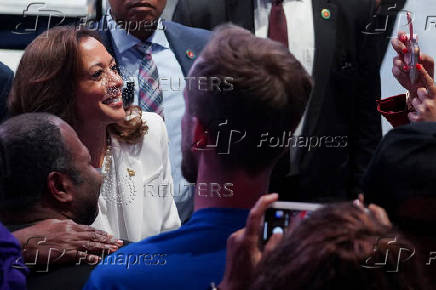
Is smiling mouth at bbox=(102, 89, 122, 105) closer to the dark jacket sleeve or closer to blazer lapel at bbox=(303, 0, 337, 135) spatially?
blazer lapel at bbox=(303, 0, 337, 135)

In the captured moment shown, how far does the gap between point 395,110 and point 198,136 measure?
856 millimetres

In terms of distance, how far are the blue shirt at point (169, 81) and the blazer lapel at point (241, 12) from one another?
10.8 inches

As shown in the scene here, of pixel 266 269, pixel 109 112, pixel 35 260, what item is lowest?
pixel 35 260

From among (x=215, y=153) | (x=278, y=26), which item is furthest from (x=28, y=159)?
(x=278, y=26)

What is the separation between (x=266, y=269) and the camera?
1.12 metres

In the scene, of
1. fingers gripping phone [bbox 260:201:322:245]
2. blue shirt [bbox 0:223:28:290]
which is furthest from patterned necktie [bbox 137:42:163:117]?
fingers gripping phone [bbox 260:201:322:245]

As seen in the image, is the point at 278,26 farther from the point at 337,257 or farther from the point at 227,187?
the point at 337,257

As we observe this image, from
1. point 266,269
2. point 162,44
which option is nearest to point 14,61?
point 162,44

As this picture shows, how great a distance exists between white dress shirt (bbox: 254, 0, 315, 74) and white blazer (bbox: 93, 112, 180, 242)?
22.1 inches

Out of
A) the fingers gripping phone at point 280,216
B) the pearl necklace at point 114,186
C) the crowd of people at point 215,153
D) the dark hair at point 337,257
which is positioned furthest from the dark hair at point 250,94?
the pearl necklace at point 114,186

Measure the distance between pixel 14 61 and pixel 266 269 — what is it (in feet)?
7.88

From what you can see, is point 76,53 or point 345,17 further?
point 345,17

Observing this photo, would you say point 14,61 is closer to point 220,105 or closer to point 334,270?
point 220,105

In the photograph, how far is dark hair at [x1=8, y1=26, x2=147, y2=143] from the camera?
2.45 m
